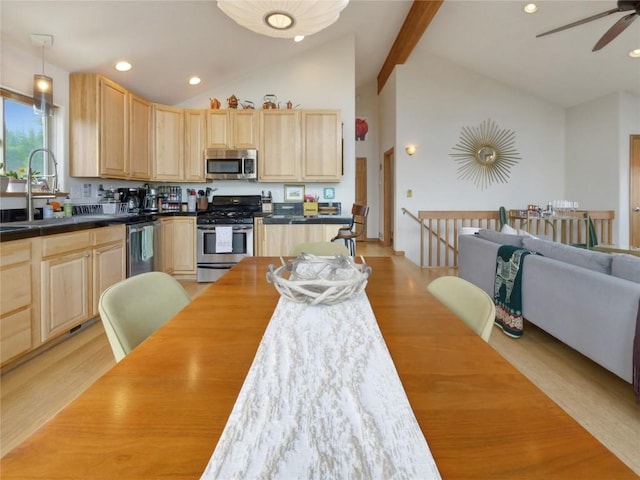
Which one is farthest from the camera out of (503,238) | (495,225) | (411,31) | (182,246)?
(495,225)

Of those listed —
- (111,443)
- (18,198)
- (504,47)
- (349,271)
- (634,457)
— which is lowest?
(634,457)

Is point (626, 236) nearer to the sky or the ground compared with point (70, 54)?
nearer to the ground

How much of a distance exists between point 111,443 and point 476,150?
7.77 m

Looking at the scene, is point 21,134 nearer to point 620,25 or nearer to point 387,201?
point 620,25

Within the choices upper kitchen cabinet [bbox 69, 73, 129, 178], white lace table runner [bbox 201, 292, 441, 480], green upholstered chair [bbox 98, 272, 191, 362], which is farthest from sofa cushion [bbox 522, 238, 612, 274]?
upper kitchen cabinet [bbox 69, 73, 129, 178]

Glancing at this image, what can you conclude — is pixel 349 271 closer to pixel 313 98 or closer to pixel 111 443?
pixel 111 443

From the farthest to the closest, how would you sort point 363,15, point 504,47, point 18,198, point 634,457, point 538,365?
point 504,47 → point 363,15 → point 18,198 → point 538,365 → point 634,457

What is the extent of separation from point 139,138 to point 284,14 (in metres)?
3.17

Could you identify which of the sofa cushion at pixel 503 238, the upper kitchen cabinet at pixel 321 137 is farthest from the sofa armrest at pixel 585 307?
the upper kitchen cabinet at pixel 321 137

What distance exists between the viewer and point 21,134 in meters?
3.25

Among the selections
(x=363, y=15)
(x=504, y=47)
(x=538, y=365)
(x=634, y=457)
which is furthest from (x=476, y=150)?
(x=634, y=457)

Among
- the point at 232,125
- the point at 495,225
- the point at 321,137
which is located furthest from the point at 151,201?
the point at 495,225

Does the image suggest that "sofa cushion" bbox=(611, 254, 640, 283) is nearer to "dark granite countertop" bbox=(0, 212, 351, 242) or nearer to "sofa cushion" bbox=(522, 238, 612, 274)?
"sofa cushion" bbox=(522, 238, 612, 274)

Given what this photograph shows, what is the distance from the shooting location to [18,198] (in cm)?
307
